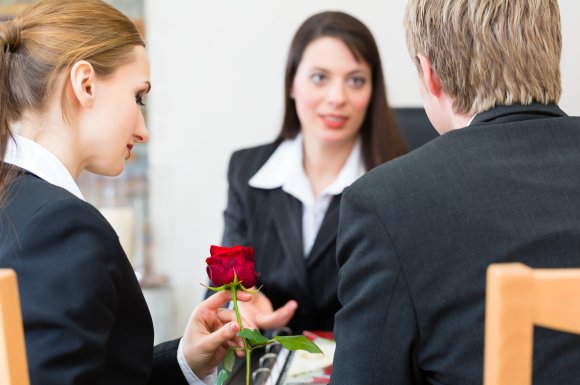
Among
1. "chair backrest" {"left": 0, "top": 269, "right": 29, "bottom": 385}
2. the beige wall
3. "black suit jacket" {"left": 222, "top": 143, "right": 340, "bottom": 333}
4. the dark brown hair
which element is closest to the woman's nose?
the dark brown hair

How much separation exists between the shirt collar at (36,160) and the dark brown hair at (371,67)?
136 cm

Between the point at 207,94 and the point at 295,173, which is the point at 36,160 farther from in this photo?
the point at 207,94

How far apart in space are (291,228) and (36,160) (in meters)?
1.18

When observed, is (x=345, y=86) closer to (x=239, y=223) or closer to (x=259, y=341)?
(x=239, y=223)

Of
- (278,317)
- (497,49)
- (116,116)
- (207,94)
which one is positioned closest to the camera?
(497,49)

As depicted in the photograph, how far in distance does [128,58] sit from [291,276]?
3.52ft

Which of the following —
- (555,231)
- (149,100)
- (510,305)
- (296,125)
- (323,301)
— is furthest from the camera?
(149,100)

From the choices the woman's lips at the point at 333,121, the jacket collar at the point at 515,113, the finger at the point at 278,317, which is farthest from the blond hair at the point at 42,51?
the woman's lips at the point at 333,121

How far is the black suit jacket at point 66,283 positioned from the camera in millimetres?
1033

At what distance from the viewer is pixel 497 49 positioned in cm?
112

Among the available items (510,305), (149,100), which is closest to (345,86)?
(149,100)

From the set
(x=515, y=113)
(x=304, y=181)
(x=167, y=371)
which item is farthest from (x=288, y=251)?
(x=515, y=113)

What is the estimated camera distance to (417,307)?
1030mm

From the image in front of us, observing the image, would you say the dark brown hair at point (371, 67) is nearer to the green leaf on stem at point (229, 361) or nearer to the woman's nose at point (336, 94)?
the woman's nose at point (336, 94)
